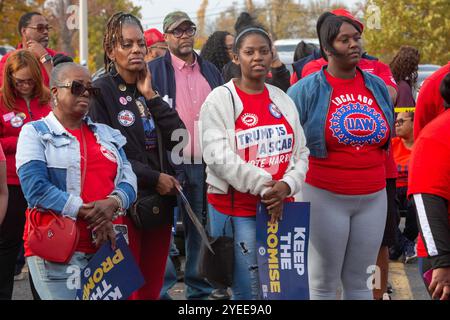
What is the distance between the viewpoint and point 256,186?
5262mm

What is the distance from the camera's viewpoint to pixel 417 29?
3045cm

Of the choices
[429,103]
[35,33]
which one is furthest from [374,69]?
[35,33]

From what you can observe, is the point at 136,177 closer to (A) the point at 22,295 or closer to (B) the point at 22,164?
(B) the point at 22,164

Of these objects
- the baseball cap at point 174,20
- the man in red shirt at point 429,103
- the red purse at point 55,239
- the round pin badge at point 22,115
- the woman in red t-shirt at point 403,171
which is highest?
the baseball cap at point 174,20

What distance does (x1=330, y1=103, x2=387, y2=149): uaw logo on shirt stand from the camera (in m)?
5.58

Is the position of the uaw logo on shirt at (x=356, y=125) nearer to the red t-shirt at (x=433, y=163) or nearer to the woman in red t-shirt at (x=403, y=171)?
the red t-shirt at (x=433, y=163)

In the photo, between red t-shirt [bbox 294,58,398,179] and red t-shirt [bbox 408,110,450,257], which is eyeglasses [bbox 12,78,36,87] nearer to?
red t-shirt [bbox 294,58,398,179]

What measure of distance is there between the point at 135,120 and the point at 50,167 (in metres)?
0.95

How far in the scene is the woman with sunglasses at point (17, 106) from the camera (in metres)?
6.43

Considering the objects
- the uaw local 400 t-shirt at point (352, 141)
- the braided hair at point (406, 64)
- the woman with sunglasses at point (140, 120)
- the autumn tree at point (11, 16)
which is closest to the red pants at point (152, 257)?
the woman with sunglasses at point (140, 120)

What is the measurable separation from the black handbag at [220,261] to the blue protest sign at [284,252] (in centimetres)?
17

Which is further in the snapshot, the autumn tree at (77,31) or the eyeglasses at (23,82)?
the autumn tree at (77,31)
